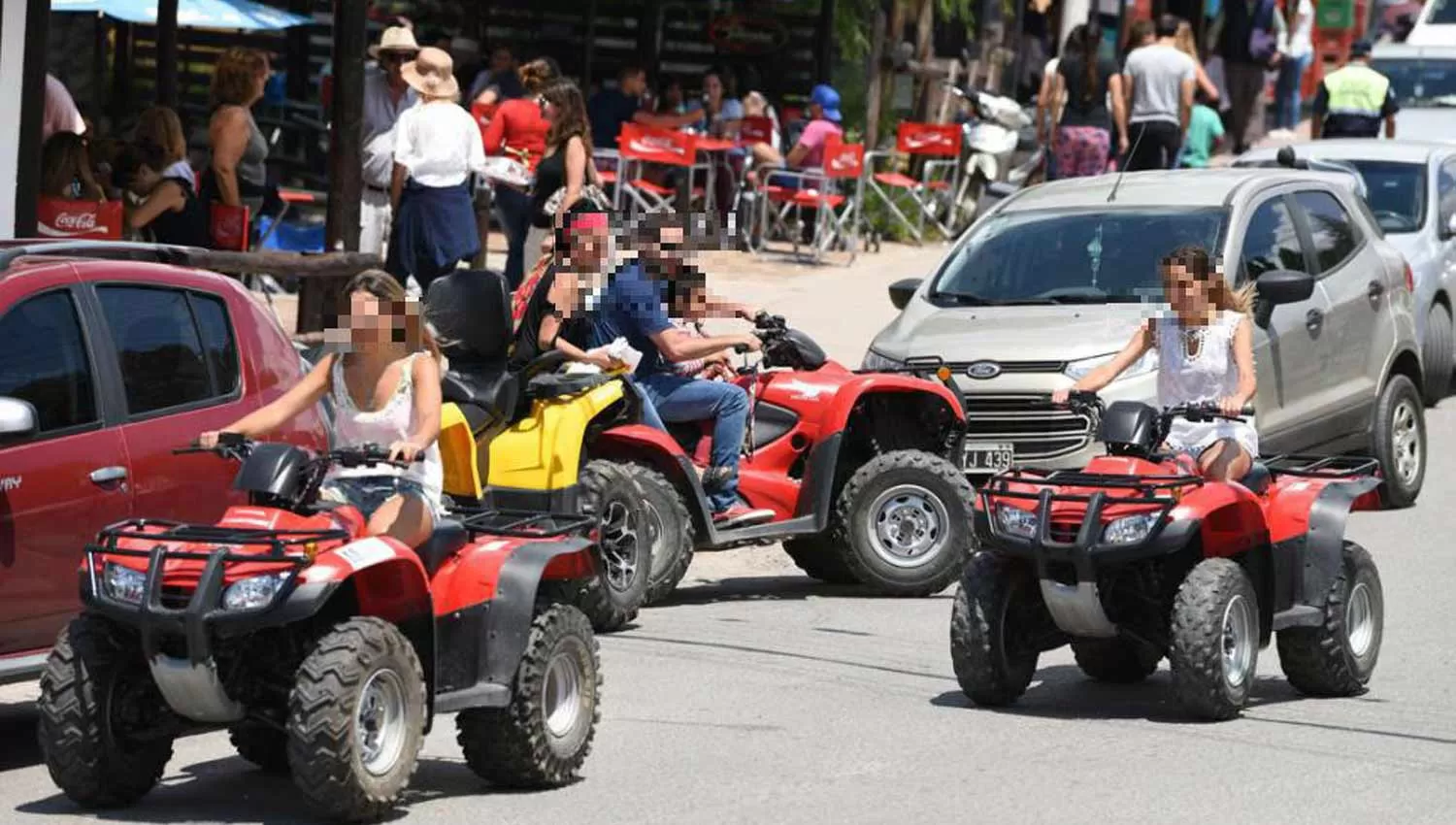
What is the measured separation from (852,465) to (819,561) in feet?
1.74

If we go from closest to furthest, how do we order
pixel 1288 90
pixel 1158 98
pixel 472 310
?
pixel 472 310
pixel 1158 98
pixel 1288 90

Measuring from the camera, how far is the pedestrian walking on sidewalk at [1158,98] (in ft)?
72.9

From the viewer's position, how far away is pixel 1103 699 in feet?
31.1

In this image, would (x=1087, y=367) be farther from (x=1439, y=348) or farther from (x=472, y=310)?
(x=1439, y=348)

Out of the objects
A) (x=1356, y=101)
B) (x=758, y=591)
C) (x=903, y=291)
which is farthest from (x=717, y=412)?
(x=1356, y=101)

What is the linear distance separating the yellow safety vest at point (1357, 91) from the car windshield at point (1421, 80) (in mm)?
2185

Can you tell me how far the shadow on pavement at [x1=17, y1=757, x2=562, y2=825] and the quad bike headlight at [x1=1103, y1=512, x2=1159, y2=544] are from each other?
225cm

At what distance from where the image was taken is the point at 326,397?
9789mm

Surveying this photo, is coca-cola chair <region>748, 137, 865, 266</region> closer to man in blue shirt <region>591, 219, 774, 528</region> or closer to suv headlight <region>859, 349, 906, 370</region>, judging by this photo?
suv headlight <region>859, 349, 906, 370</region>

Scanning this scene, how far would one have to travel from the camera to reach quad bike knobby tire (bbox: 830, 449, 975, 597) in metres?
11.5

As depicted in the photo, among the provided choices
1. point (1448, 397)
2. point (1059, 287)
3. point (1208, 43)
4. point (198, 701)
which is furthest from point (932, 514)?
point (1208, 43)

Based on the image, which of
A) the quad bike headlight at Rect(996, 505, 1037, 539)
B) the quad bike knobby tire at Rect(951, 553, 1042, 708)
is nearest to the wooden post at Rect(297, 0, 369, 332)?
the quad bike knobby tire at Rect(951, 553, 1042, 708)

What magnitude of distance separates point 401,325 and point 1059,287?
6.72 m

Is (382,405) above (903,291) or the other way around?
above
